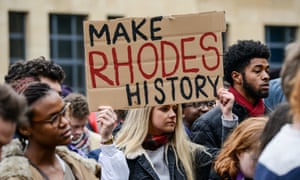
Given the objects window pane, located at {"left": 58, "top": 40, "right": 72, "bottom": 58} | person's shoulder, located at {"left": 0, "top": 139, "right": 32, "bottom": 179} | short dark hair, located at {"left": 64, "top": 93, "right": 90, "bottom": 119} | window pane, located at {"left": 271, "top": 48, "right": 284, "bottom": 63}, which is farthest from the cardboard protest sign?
window pane, located at {"left": 271, "top": 48, "right": 284, "bottom": 63}

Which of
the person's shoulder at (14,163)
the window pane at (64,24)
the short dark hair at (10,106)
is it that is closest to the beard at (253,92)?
the person's shoulder at (14,163)

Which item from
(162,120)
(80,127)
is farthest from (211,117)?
(80,127)

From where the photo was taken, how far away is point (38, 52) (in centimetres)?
2308

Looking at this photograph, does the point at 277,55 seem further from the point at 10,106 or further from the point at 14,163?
Result: the point at 10,106

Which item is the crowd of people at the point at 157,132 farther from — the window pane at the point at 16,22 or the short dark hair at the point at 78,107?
the window pane at the point at 16,22

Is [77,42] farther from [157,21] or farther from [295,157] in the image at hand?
[295,157]

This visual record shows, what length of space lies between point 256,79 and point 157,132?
116 centimetres

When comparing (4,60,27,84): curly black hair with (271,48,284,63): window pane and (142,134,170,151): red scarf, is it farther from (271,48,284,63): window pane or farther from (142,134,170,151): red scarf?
(271,48,284,63): window pane

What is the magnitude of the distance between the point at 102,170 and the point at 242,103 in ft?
4.85

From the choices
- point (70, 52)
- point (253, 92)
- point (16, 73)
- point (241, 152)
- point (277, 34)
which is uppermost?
point (277, 34)

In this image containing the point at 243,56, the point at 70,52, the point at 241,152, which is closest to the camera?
the point at 241,152

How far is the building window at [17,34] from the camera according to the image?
23.3 meters

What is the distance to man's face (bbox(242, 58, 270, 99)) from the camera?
852cm

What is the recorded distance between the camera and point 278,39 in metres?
26.0
